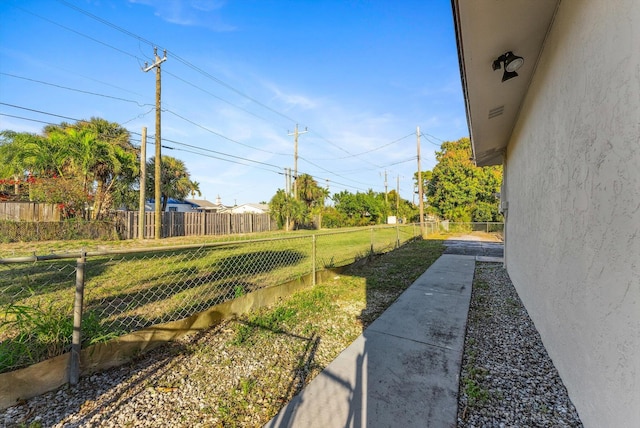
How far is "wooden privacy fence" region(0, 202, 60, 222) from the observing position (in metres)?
11.6

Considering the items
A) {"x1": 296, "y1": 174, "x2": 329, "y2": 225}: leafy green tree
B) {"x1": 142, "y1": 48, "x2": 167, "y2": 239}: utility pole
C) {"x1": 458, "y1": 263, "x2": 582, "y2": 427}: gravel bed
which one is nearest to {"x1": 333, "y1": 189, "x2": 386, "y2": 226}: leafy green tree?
→ {"x1": 296, "y1": 174, "x2": 329, "y2": 225}: leafy green tree

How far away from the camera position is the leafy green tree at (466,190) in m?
23.1

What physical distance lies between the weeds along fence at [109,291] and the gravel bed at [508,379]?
2.26 m

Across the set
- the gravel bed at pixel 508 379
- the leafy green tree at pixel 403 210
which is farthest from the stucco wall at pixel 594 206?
the leafy green tree at pixel 403 210

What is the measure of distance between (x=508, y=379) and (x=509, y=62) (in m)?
3.09

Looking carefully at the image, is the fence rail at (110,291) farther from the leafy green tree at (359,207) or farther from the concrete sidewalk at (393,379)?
the leafy green tree at (359,207)

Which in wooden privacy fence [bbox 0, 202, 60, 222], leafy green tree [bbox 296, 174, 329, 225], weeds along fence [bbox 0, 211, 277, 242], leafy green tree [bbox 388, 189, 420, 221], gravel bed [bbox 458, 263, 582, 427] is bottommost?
gravel bed [bbox 458, 263, 582, 427]

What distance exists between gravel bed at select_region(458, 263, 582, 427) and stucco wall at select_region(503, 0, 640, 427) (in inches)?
4.9

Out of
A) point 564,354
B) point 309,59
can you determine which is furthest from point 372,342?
point 309,59

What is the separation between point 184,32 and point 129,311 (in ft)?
32.2

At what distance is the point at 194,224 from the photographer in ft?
57.0

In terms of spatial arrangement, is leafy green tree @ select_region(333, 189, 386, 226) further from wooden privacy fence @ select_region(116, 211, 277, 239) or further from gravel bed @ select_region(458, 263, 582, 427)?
gravel bed @ select_region(458, 263, 582, 427)

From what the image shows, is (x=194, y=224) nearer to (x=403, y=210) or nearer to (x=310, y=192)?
(x=310, y=192)

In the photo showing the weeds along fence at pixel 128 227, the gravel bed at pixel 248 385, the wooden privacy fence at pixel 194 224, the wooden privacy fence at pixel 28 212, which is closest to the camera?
the gravel bed at pixel 248 385
